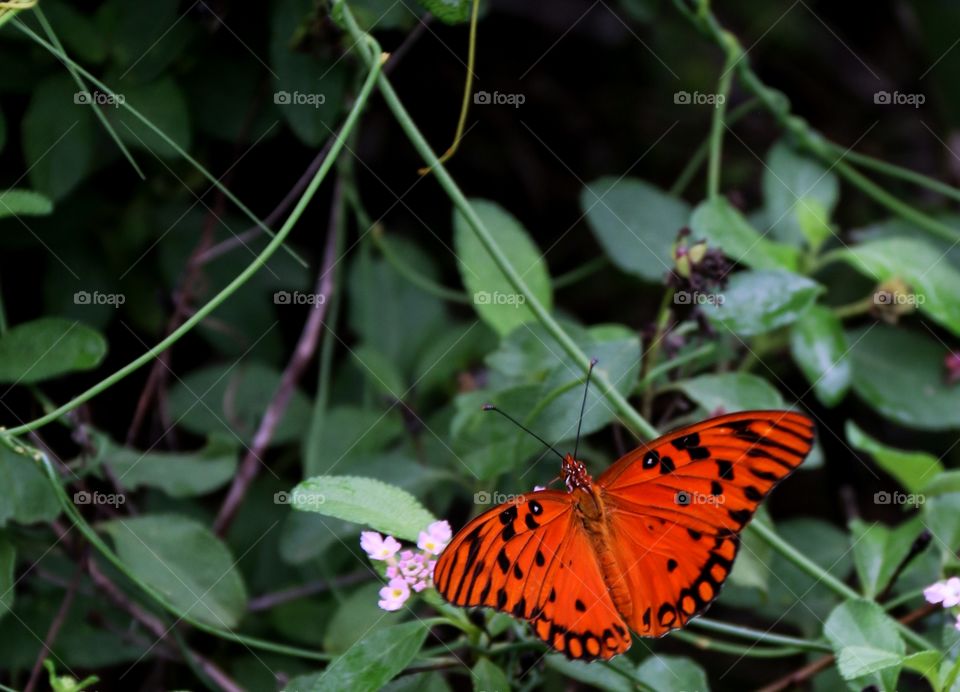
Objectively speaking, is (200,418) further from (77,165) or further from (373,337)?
(77,165)

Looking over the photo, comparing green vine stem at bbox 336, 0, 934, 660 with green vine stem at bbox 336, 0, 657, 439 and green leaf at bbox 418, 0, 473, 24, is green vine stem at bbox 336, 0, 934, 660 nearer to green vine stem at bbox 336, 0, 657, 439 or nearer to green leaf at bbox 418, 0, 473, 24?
green vine stem at bbox 336, 0, 657, 439

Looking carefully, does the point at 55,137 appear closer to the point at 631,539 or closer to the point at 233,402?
the point at 233,402

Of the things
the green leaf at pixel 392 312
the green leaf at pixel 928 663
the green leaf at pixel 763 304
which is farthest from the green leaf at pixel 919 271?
the green leaf at pixel 392 312

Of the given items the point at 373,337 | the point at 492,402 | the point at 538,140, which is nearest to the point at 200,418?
the point at 373,337

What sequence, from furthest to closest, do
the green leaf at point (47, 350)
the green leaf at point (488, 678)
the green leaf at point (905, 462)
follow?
the green leaf at point (905, 462)
the green leaf at point (47, 350)
the green leaf at point (488, 678)

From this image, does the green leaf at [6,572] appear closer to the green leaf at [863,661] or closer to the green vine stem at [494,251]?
the green vine stem at [494,251]

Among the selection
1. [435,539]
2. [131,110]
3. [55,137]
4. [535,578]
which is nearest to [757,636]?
[535,578]
